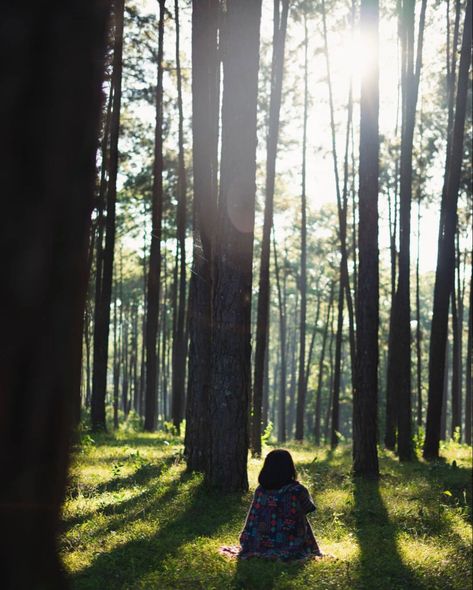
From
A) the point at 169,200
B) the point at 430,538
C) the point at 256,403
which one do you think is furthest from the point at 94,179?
the point at 169,200

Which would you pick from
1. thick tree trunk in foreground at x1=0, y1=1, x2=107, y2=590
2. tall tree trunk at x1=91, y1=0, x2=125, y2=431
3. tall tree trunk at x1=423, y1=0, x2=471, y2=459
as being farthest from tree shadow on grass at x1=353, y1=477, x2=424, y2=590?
tall tree trunk at x1=91, y1=0, x2=125, y2=431

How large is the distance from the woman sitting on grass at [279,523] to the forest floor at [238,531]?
278 millimetres

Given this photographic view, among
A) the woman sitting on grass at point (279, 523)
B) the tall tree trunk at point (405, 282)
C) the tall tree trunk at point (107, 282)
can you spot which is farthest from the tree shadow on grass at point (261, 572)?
the tall tree trunk at point (107, 282)

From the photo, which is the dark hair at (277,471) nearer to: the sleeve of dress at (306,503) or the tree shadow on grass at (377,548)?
the sleeve of dress at (306,503)

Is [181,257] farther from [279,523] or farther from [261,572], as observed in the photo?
[261,572]

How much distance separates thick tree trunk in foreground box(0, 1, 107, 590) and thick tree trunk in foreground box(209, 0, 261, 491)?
725 centimetres

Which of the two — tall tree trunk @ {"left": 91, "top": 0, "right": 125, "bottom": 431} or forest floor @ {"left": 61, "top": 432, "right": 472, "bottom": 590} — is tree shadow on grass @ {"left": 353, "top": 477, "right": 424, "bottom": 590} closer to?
forest floor @ {"left": 61, "top": 432, "right": 472, "bottom": 590}

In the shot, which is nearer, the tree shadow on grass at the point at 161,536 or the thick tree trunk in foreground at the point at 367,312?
the tree shadow on grass at the point at 161,536

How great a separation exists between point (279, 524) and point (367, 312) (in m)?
5.62

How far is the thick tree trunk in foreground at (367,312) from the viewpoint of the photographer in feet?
37.9

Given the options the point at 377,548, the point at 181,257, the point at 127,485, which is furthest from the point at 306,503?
the point at 181,257

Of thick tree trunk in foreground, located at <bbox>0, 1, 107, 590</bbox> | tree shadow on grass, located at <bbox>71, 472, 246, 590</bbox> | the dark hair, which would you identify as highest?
thick tree trunk in foreground, located at <bbox>0, 1, 107, 590</bbox>

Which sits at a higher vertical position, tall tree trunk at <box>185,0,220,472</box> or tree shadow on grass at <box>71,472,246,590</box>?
tall tree trunk at <box>185,0,220,472</box>

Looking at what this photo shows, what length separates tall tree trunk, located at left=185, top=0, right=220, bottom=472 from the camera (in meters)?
10.4
